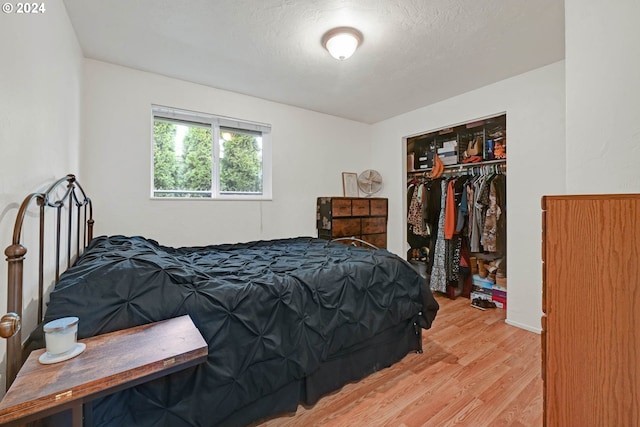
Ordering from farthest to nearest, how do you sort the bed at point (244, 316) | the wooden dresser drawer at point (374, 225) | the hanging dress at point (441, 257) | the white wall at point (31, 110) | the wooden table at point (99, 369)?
the wooden dresser drawer at point (374, 225), the hanging dress at point (441, 257), the bed at point (244, 316), the white wall at point (31, 110), the wooden table at point (99, 369)

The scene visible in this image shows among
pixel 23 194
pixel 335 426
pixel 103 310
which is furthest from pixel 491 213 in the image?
pixel 23 194

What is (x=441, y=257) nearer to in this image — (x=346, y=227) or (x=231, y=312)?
(x=346, y=227)

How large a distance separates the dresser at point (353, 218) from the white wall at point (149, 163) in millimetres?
203

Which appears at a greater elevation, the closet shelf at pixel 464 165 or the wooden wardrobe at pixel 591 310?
the closet shelf at pixel 464 165

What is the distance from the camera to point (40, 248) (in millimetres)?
1150

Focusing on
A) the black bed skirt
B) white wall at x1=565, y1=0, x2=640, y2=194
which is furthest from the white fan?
white wall at x1=565, y1=0, x2=640, y2=194

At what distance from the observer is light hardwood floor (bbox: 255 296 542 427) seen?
1466 mm

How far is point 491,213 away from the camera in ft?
9.72

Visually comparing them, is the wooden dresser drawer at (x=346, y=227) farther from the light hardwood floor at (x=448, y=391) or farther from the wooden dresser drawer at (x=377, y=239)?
the light hardwood floor at (x=448, y=391)

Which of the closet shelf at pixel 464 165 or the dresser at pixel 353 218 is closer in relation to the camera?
the closet shelf at pixel 464 165

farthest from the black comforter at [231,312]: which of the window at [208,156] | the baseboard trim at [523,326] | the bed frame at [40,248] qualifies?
the baseboard trim at [523,326]

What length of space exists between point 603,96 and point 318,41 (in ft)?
5.87

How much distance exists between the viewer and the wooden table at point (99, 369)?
0.67 m

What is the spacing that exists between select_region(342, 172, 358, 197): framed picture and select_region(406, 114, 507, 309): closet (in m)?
0.77
